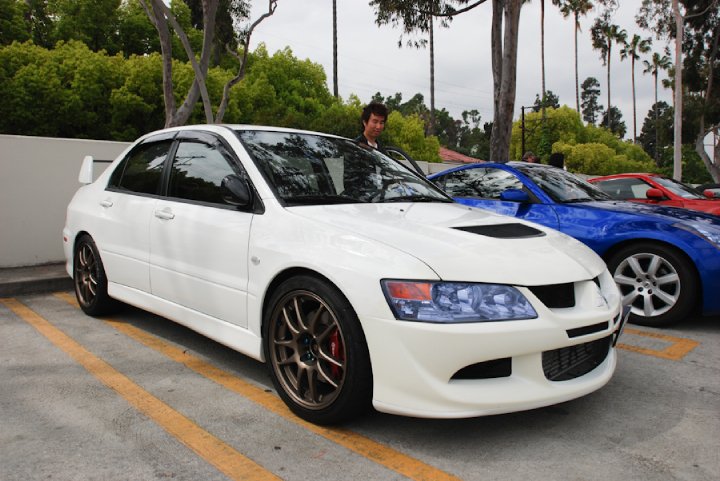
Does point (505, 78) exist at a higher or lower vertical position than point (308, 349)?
higher

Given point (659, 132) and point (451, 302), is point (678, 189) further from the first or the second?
point (659, 132)

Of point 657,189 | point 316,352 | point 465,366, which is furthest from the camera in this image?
point 657,189

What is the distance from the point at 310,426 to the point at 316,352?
37 cm

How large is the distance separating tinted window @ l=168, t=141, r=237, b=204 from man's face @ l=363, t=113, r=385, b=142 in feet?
6.30

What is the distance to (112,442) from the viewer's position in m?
2.56

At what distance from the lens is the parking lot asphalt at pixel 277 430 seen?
2.33 m

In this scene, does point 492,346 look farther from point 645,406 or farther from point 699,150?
point 699,150

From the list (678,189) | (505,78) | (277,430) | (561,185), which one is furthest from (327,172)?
(505,78)

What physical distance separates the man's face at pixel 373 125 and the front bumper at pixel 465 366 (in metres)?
3.10

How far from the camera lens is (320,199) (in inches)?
126

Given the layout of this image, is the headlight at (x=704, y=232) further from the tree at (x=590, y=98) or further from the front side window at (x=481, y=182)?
the tree at (x=590, y=98)

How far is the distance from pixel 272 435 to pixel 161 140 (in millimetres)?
2502

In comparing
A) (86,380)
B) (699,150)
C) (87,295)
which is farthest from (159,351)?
(699,150)

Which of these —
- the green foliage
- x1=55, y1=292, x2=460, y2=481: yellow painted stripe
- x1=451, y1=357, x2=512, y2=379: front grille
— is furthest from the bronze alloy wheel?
the green foliage
